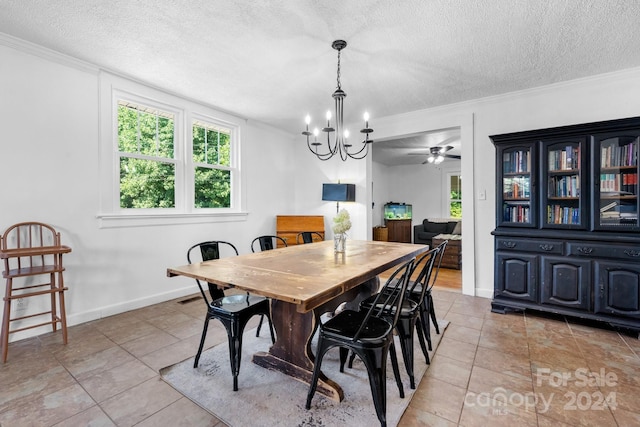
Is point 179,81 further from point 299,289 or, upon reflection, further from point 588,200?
point 588,200

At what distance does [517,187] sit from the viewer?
3332 millimetres

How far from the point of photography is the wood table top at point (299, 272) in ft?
4.87

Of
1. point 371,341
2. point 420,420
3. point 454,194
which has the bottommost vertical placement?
point 420,420

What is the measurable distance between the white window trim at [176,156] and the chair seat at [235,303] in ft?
6.14

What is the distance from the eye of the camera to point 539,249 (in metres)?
3.09

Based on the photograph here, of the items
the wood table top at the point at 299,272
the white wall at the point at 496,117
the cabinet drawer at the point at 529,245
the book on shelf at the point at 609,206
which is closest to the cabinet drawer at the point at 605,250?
the cabinet drawer at the point at 529,245

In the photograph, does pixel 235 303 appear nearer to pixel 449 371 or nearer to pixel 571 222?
pixel 449 371

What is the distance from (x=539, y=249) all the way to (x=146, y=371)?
3728 millimetres

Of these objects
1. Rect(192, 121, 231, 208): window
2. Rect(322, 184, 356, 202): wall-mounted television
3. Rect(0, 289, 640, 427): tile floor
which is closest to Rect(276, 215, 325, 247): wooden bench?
Rect(322, 184, 356, 202): wall-mounted television

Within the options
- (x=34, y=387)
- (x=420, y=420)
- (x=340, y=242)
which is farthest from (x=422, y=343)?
(x=34, y=387)

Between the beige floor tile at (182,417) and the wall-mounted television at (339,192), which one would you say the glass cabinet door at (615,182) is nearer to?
the wall-mounted television at (339,192)

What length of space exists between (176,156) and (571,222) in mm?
4547

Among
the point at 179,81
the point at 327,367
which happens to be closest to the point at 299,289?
the point at 327,367

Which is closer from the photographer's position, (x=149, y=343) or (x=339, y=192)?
(x=149, y=343)
